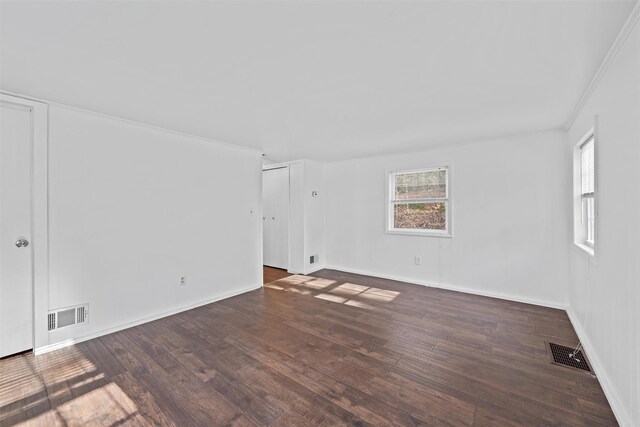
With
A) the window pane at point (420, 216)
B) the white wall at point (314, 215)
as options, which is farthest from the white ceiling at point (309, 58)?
the white wall at point (314, 215)

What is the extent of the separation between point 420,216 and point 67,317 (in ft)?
15.5

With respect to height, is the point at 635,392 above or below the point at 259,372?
above

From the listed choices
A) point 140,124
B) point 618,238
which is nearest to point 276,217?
point 140,124

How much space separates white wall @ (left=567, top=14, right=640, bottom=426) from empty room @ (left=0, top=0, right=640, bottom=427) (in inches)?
0.9

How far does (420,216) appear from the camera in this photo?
185 inches

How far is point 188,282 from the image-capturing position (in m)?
3.60

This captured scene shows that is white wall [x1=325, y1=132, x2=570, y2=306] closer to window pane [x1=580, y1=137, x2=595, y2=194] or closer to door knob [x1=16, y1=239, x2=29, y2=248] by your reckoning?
window pane [x1=580, y1=137, x2=595, y2=194]

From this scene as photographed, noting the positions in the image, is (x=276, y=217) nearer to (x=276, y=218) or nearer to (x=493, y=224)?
(x=276, y=218)

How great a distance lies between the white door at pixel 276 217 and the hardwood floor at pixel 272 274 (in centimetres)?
15

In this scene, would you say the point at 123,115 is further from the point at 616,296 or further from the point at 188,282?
the point at 616,296

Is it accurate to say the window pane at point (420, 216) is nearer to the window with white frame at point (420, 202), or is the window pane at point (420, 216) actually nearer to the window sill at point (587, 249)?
the window with white frame at point (420, 202)

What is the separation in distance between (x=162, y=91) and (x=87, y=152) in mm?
1200

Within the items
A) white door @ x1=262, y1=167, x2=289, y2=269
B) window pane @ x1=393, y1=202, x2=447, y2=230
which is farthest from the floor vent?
white door @ x1=262, y1=167, x2=289, y2=269

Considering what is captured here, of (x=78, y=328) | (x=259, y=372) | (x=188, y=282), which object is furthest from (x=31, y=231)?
(x=259, y=372)
